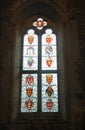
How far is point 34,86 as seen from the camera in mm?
8133

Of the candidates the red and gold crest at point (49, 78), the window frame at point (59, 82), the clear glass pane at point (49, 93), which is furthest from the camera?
the red and gold crest at point (49, 78)

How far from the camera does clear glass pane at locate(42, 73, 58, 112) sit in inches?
311

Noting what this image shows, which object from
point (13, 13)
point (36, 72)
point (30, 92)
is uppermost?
point (13, 13)

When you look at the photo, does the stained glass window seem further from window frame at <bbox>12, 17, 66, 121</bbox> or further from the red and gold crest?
window frame at <bbox>12, 17, 66, 121</bbox>

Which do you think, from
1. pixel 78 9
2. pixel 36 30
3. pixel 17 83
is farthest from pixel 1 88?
pixel 78 9

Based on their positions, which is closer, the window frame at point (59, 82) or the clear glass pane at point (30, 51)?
the window frame at point (59, 82)

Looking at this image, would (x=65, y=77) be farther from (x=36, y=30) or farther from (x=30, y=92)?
(x=36, y=30)

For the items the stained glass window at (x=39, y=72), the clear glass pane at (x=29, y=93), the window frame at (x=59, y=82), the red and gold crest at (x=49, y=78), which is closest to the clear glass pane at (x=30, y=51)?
the stained glass window at (x=39, y=72)

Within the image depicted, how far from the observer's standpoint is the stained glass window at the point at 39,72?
26.0 ft

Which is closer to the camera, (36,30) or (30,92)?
(30,92)

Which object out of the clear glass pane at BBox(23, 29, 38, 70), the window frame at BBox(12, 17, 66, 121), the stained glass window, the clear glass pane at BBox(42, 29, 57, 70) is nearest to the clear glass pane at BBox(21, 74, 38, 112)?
the stained glass window

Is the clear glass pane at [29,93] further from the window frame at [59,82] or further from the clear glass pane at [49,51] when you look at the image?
the clear glass pane at [49,51]

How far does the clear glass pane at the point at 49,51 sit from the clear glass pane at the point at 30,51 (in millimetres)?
206

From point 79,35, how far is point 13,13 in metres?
1.80
